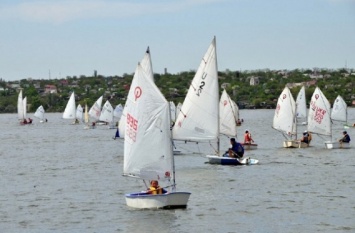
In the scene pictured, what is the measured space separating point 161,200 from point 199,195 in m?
5.94

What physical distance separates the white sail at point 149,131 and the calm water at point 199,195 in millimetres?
1512

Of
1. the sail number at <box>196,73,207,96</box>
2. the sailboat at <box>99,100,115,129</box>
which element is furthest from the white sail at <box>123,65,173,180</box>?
the sailboat at <box>99,100,115,129</box>

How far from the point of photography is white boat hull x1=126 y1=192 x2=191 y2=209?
1276 inches

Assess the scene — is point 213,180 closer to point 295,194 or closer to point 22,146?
point 295,194

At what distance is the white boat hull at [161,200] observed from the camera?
1276 inches

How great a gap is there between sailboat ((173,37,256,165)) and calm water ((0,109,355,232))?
1540 millimetres

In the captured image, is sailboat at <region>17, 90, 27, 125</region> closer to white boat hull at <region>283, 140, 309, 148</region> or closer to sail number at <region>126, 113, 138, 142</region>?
white boat hull at <region>283, 140, 309, 148</region>

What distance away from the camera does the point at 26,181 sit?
4641 centimetres

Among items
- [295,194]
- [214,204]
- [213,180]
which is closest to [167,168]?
[214,204]

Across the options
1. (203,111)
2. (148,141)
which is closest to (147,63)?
(203,111)

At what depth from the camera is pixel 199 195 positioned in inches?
1503

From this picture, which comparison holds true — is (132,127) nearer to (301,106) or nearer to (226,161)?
(226,161)

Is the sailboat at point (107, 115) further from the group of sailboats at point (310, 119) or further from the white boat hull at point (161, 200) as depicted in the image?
the white boat hull at point (161, 200)

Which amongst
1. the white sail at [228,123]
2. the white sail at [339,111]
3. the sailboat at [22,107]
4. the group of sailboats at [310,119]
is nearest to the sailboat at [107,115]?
the sailboat at [22,107]
